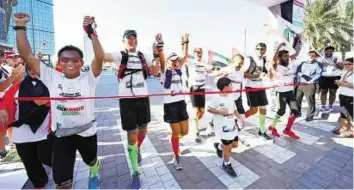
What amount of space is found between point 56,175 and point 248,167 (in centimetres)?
276

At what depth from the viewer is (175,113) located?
396cm

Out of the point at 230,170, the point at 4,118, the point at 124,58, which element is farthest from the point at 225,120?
the point at 4,118

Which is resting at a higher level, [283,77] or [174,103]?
[283,77]

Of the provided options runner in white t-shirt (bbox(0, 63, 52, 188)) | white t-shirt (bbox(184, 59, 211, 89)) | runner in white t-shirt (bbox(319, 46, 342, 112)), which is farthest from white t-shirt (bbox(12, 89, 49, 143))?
runner in white t-shirt (bbox(319, 46, 342, 112))

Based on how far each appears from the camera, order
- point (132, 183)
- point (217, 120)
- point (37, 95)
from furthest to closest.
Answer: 1. point (217, 120)
2. point (132, 183)
3. point (37, 95)

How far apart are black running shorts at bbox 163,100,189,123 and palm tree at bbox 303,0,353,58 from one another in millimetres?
24230

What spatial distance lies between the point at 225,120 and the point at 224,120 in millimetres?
15

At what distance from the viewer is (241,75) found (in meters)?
5.63

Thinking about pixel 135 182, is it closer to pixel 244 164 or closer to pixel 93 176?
pixel 93 176

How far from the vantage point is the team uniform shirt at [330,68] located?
7.50 meters

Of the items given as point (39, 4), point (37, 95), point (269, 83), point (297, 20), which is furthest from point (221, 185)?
point (39, 4)

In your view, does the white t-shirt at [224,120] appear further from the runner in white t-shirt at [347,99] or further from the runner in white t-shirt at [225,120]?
the runner in white t-shirt at [347,99]

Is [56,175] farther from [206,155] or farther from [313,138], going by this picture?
[313,138]

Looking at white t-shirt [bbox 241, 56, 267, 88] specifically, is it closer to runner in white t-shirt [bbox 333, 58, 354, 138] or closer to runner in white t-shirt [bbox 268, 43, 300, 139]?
runner in white t-shirt [bbox 268, 43, 300, 139]
